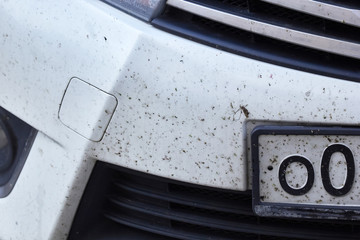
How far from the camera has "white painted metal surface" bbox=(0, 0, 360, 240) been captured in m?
1.56

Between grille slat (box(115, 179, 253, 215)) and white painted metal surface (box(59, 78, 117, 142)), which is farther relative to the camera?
grille slat (box(115, 179, 253, 215))

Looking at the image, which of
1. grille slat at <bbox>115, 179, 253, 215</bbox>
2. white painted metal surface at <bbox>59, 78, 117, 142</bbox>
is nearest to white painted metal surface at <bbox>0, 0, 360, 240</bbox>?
white painted metal surface at <bbox>59, 78, 117, 142</bbox>

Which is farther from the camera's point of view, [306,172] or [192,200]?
[192,200]

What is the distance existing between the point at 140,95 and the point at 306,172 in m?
0.40

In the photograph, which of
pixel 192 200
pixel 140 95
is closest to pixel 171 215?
pixel 192 200

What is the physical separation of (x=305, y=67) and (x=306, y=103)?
8 centimetres

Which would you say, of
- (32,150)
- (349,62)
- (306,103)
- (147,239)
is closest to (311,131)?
(306,103)

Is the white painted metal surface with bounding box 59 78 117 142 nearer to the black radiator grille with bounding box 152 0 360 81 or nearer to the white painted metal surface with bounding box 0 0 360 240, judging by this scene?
the white painted metal surface with bounding box 0 0 360 240

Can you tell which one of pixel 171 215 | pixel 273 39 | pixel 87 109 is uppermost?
pixel 273 39

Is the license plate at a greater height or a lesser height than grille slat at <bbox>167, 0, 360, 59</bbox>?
lesser

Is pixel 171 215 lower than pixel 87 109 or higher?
lower

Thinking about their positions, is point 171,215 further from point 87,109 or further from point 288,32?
point 288,32

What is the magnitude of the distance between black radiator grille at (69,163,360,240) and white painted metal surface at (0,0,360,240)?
0.07 m

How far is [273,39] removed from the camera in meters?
1.62
